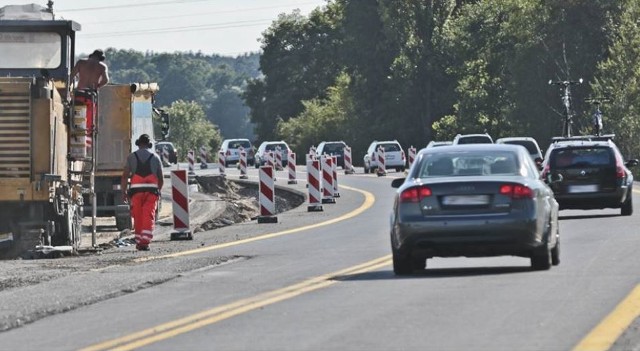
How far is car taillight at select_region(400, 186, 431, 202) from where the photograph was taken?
1830cm

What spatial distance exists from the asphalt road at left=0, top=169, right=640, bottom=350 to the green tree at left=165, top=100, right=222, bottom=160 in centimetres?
15959

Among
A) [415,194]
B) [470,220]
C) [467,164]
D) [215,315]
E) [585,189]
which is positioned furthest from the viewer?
[585,189]

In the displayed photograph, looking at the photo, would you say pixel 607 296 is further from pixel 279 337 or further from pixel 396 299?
pixel 279 337

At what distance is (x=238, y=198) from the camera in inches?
2201

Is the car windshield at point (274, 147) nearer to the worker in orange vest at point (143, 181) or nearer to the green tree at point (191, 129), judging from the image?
the worker in orange vest at point (143, 181)

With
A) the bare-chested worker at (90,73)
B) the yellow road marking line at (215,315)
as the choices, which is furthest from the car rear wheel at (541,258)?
the bare-chested worker at (90,73)

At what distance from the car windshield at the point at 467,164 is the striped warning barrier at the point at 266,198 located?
1492 centimetres

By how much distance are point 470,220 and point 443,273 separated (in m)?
0.73

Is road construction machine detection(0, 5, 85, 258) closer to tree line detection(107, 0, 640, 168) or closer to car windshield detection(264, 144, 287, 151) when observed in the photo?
tree line detection(107, 0, 640, 168)

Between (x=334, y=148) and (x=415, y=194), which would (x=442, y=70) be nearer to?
(x=334, y=148)

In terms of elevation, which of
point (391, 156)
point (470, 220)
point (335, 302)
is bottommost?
point (335, 302)

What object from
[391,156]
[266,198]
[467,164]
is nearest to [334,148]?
[391,156]

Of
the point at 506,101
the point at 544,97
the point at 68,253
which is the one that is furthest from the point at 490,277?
the point at 506,101

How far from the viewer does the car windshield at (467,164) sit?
1873 centimetres
